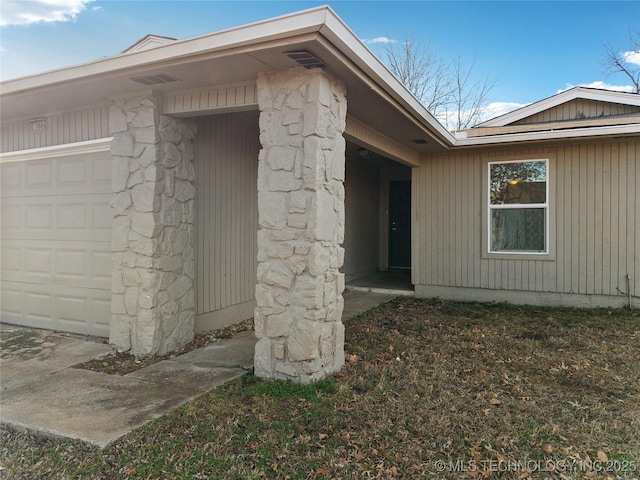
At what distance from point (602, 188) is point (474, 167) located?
5.90 feet

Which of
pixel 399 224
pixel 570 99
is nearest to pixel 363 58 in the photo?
pixel 570 99

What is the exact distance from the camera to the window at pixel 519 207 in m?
6.34

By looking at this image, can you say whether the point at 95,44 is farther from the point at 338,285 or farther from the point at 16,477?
the point at 16,477

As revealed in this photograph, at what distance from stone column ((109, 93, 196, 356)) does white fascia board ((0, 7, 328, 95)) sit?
0.52 metres

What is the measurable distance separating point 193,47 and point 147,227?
1718mm

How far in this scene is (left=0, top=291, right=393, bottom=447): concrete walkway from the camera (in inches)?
104

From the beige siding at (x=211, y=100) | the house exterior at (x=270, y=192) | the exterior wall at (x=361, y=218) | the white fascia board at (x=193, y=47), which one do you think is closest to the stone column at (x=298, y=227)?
the house exterior at (x=270, y=192)

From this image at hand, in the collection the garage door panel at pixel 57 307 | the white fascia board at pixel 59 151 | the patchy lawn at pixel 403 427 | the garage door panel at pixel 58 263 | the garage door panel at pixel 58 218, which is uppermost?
the white fascia board at pixel 59 151

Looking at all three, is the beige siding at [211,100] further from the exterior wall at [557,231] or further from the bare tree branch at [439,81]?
the bare tree branch at [439,81]

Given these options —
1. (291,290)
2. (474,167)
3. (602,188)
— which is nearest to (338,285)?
(291,290)

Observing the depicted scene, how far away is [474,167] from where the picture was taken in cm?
673

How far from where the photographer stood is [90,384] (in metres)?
3.30

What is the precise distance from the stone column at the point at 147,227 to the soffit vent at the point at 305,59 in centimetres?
164

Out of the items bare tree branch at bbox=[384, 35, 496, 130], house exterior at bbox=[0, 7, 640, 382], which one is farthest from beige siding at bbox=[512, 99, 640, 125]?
bare tree branch at bbox=[384, 35, 496, 130]
